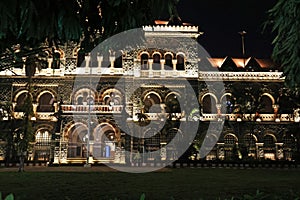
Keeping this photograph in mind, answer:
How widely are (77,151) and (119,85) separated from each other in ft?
22.7

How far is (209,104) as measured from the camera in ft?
101

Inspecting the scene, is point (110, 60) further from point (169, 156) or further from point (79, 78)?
point (169, 156)

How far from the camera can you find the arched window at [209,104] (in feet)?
99.9

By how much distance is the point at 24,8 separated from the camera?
12.8 feet

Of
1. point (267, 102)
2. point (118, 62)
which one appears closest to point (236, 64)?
point (267, 102)

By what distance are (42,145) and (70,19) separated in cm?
2550

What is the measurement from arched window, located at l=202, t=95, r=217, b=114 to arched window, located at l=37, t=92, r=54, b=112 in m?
14.1

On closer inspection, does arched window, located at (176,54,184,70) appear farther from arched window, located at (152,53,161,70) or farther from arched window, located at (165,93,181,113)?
arched window, located at (165,93,181,113)

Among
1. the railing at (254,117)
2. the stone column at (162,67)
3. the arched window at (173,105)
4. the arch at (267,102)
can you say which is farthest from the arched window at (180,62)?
the arch at (267,102)

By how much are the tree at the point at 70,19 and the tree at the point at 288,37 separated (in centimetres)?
273

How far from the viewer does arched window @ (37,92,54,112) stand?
29062 mm

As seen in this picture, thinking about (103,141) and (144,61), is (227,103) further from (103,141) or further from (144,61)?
(103,141)

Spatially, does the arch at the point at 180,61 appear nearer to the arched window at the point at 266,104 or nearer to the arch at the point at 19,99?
the arched window at the point at 266,104

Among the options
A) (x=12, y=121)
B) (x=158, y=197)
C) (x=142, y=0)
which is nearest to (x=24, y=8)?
(x=142, y=0)
